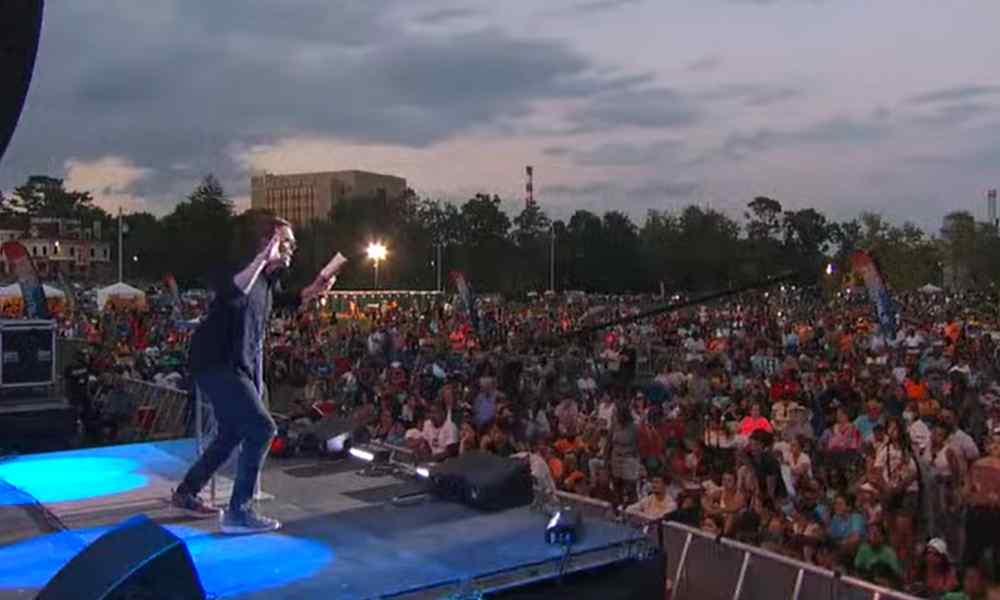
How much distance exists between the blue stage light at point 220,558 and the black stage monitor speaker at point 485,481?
1.11 metres

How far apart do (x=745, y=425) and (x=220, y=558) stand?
6471 mm

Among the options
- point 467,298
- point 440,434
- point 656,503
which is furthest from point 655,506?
point 467,298

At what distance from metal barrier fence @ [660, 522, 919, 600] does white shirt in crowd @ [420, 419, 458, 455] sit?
3.40m

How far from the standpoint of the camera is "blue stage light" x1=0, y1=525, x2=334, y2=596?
451 cm

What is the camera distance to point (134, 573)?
3.68m

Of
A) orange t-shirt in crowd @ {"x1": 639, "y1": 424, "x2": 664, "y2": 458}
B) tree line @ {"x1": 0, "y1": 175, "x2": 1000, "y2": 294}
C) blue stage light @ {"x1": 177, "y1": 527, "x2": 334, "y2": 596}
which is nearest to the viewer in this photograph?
blue stage light @ {"x1": 177, "y1": 527, "x2": 334, "y2": 596}

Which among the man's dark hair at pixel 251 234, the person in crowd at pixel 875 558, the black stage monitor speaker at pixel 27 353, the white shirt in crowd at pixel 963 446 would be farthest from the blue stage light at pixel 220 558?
the black stage monitor speaker at pixel 27 353

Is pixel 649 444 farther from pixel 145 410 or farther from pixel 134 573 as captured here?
pixel 145 410

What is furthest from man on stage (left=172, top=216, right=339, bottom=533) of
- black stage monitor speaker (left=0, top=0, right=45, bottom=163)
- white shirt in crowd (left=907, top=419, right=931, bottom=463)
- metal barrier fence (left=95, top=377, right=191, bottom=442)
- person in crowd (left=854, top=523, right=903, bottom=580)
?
metal barrier fence (left=95, top=377, right=191, bottom=442)

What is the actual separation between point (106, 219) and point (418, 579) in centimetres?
12389

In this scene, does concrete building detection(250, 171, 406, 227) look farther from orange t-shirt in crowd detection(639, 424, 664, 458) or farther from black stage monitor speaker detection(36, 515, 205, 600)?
black stage monitor speaker detection(36, 515, 205, 600)

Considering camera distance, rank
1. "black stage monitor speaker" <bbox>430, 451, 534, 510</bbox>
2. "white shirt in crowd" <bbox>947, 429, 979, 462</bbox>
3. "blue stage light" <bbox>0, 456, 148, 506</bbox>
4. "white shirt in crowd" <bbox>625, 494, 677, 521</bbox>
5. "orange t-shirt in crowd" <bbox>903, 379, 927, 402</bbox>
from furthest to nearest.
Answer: "orange t-shirt in crowd" <bbox>903, 379, 927, 402</bbox> < "white shirt in crowd" <bbox>947, 429, 979, 462</bbox> < "white shirt in crowd" <bbox>625, 494, 677, 521</bbox> < "blue stage light" <bbox>0, 456, 148, 506</bbox> < "black stage monitor speaker" <bbox>430, 451, 534, 510</bbox>

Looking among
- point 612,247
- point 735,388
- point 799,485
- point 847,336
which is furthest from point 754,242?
point 799,485

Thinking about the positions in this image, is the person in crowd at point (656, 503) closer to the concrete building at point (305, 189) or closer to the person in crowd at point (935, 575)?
the person in crowd at point (935, 575)
